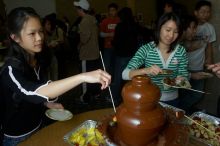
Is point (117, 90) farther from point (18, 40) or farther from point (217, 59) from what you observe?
point (18, 40)

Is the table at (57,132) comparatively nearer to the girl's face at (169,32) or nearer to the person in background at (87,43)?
the girl's face at (169,32)

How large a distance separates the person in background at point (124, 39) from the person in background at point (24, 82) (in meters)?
2.30

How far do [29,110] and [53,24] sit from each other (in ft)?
10.6

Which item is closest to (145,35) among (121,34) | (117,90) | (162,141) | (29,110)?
(121,34)

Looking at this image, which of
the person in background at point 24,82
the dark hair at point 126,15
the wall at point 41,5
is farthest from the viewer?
the wall at point 41,5

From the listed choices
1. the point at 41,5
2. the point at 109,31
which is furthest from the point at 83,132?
the point at 41,5

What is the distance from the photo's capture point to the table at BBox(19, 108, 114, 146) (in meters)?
1.81

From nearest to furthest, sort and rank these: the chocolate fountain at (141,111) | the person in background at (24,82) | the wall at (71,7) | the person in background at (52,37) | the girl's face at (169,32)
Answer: the chocolate fountain at (141,111), the person in background at (24,82), the girl's face at (169,32), the person in background at (52,37), the wall at (71,7)

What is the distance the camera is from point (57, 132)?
1937 millimetres

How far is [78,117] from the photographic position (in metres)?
2.16

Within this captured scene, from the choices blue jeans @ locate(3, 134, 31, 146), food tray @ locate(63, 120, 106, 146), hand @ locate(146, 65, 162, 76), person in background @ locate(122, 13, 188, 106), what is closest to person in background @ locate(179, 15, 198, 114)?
person in background @ locate(122, 13, 188, 106)

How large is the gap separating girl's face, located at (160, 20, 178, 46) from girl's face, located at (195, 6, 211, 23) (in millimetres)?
1340

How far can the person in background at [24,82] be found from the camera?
161 cm

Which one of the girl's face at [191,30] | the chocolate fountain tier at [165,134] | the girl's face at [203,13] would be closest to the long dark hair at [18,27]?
the chocolate fountain tier at [165,134]
